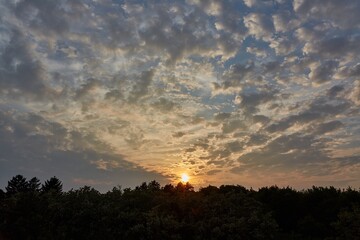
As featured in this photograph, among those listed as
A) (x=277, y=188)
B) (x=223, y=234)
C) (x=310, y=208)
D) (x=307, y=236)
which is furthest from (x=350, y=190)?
(x=223, y=234)

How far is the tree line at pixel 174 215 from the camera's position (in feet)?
51.4

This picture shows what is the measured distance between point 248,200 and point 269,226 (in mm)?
2404

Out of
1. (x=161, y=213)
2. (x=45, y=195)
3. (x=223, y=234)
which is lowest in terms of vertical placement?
(x=223, y=234)

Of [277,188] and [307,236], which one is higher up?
[277,188]

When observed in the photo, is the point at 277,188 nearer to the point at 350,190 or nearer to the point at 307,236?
the point at 350,190

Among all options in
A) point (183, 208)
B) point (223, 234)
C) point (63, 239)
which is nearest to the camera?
point (223, 234)

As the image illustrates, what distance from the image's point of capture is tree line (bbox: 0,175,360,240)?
51.4 ft

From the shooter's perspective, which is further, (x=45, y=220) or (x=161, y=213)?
(x=45, y=220)

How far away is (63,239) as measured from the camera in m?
16.3

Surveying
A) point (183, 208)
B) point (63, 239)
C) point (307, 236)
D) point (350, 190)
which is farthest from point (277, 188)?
point (63, 239)

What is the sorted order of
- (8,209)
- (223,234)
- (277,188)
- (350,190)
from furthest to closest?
1. (277,188)
2. (350,190)
3. (8,209)
4. (223,234)

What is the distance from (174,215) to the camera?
56.2 ft

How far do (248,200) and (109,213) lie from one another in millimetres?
6626

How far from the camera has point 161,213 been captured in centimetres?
1656
